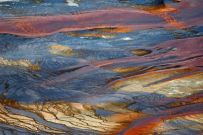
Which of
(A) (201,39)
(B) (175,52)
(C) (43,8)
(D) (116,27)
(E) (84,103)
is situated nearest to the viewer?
(E) (84,103)

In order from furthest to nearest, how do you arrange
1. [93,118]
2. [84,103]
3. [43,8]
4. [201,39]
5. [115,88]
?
[43,8], [201,39], [115,88], [84,103], [93,118]

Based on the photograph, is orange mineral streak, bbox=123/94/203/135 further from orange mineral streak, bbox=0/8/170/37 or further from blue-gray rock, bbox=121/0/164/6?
blue-gray rock, bbox=121/0/164/6

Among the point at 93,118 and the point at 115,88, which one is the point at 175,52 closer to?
the point at 115,88

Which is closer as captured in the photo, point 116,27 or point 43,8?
point 116,27

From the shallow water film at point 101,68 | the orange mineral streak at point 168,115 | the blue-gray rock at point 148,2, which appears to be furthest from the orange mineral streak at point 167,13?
the orange mineral streak at point 168,115

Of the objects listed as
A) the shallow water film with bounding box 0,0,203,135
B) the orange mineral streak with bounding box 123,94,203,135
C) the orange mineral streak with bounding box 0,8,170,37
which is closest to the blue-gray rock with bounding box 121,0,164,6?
the shallow water film with bounding box 0,0,203,135

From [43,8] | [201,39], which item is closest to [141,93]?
[201,39]

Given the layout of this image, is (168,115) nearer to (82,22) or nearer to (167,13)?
(82,22)

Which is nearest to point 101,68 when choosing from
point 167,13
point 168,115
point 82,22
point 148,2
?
point 168,115
